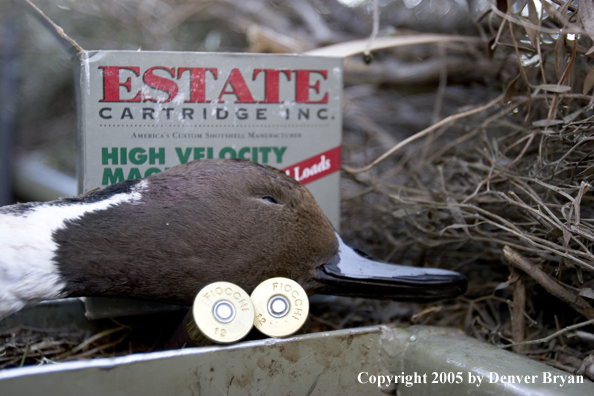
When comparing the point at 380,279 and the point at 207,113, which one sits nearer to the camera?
the point at 380,279

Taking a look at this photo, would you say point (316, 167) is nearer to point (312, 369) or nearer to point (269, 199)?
point (269, 199)

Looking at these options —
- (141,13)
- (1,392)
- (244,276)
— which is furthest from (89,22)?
(1,392)

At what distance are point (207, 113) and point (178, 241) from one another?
0.38 m

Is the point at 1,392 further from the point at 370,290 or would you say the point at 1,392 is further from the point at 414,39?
the point at 414,39

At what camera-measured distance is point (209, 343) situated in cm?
84

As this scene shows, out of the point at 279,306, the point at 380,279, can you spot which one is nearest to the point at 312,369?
the point at 279,306

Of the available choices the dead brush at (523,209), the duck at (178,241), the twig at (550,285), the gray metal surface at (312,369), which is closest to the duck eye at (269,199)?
the duck at (178,241)

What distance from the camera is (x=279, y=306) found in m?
0.90

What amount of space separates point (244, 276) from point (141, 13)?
1.84 meters

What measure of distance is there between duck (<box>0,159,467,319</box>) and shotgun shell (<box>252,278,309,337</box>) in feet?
0.09

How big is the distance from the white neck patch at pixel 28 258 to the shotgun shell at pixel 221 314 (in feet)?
0.75

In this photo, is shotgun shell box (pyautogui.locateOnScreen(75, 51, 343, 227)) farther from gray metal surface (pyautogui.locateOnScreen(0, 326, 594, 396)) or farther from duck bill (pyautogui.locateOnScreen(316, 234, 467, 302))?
gray metal surface (pyautogui.locateOnScreen(0, 326, 594, 396))

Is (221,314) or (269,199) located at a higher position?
(269,199)

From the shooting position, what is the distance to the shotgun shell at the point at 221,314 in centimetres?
83
